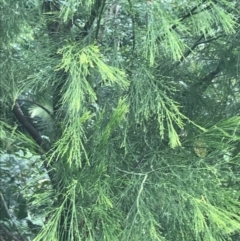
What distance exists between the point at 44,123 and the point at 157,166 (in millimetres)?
533

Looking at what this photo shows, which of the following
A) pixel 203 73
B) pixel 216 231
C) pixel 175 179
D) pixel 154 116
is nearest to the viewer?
pixel 216 231

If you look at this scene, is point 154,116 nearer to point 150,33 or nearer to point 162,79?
point 162,79

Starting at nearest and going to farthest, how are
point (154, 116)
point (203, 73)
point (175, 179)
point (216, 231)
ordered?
point (216, 231)
point (175, 179)
point (154, 116)
point (203, 73)

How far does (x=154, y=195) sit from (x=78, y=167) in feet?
0.64

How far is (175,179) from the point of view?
46.1 inches

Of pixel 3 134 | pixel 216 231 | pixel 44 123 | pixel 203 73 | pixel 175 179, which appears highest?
pixel 203 73

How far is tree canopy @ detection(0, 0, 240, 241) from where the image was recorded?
3.59ft

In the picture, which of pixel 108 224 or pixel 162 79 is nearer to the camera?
pixel 108 224

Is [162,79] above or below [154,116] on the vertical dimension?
above

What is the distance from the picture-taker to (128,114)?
1.25 meters

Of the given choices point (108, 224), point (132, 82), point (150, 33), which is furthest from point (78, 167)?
point (150, 33)

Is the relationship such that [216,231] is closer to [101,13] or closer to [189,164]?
[189,164]

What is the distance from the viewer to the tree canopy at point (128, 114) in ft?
3.59

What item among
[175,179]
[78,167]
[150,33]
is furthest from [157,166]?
[150,33]
